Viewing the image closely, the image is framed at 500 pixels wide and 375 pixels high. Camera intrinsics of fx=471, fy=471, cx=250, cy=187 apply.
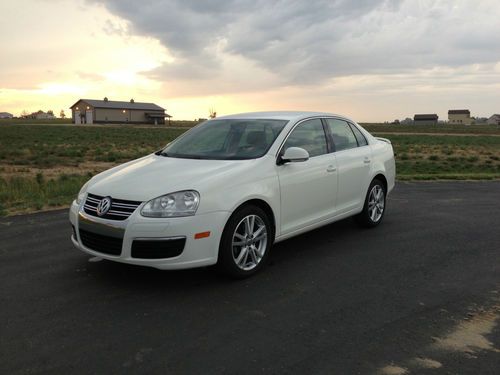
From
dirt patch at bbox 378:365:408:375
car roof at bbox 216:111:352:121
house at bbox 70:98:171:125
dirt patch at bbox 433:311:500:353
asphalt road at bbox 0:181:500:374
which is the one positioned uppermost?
house at bbox 70:98:171:125

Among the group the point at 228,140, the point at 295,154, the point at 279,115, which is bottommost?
the point at 295,154

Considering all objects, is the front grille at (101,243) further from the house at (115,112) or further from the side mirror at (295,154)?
the house at (115,112)

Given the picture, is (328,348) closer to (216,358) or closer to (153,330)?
(216,358)

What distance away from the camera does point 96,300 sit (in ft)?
13.2

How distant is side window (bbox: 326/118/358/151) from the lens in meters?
5.94

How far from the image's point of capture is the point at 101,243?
4211 millimetres

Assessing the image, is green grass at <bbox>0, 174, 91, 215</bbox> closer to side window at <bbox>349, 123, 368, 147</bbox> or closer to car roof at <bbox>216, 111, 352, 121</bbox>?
car roof at <bbox>216, 111, 352, 121</bbox>

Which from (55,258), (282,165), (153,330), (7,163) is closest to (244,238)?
(282,165)

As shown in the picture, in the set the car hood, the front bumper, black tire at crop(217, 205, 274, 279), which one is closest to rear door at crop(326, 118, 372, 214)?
black tire at crop(217, 205, 274, 279)

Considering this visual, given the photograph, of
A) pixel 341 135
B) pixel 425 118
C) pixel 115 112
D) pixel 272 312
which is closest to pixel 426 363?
pixel 272 312

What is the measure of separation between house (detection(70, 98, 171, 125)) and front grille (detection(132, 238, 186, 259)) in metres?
97.1

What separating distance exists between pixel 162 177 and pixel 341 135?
269cm

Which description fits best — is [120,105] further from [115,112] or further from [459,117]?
[459,117]

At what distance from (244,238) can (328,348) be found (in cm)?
152
